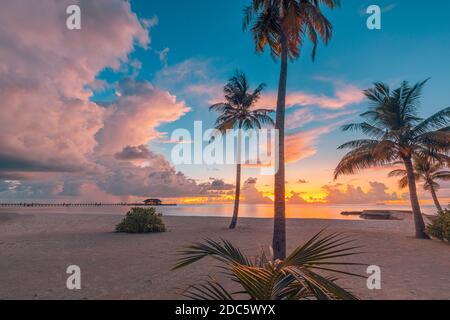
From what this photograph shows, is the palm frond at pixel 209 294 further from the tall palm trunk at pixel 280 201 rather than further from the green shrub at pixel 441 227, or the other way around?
the green shrub at pixel 441 227

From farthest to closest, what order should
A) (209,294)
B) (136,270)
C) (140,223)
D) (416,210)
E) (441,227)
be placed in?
(140,223) → (416,210) → (441,227) → (136,270) → (209,294)

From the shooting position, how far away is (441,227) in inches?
585

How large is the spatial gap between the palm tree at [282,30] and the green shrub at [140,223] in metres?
11.4

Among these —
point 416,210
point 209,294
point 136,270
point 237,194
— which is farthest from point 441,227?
point 136,270

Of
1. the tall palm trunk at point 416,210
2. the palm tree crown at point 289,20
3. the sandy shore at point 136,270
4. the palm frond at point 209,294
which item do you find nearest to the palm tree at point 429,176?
the tall palm trunk at point 416,210

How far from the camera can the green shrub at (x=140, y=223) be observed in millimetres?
18406

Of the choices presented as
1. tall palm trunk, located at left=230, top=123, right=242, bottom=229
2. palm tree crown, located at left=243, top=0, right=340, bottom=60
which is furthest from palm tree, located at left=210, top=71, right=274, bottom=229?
palm tree crown, located at left=243, top=0, right=340, bottom=60

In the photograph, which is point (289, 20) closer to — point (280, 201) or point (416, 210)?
point (280, 201)

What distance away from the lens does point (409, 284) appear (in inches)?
283

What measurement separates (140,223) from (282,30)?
15.4m

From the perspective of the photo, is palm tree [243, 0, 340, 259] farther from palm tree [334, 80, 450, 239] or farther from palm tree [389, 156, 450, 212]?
palm tree [389, 156, 450, 212]
